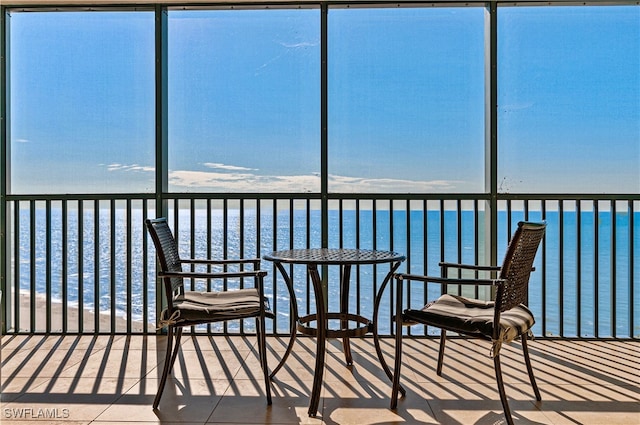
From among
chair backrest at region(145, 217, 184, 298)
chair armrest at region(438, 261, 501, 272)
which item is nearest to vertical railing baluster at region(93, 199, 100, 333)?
chair backrest at region(145, 217, 184, 298)

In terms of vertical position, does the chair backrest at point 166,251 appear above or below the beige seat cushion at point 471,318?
above

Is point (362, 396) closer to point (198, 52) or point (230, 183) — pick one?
point (230, 183)

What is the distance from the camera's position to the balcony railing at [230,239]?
3.46m

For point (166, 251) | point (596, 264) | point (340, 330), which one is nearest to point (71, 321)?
point (166, 251)

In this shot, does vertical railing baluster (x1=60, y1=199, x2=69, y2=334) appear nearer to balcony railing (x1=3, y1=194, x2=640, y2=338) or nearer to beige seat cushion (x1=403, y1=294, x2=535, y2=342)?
balcony railing (x1=3, y1=194, x2=640, y2=338)

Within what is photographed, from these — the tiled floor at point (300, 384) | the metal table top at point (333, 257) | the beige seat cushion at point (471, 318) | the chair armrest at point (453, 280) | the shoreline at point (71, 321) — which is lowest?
the tiled floor at point (300, 384)

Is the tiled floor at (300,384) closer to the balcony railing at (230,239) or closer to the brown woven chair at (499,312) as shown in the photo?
the brown woven chair at (499,312)

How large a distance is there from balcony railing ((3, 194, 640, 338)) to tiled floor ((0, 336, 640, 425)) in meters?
0.31

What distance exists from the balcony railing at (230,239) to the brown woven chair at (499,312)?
45.8 inches

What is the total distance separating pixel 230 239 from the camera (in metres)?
3.77

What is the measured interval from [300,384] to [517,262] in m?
1.34

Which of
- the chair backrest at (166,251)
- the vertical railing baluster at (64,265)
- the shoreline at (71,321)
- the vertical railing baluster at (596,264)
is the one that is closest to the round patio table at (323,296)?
the chair backrest at (166,251)

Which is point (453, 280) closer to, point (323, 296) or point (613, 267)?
point (323, 296)

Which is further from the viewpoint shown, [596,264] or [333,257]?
[596,264]
